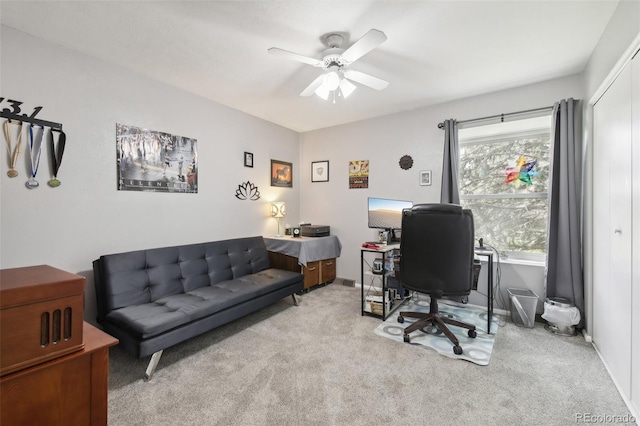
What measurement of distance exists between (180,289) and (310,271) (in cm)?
165

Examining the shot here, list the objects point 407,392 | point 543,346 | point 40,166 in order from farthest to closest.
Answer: point 543,346 < point 40,166 < point 407,392

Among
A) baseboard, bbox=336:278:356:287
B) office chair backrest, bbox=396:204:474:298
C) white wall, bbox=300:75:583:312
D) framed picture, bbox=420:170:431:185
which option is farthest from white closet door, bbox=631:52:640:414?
baseboard, bbox=336:278:356:287

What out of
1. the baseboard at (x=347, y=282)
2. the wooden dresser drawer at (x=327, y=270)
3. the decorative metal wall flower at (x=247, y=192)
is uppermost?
the decorative metal wall flower at (x=247, y=192)

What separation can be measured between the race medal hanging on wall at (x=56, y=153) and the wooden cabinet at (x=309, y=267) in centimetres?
239

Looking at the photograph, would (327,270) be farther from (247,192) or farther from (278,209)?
(247,192)

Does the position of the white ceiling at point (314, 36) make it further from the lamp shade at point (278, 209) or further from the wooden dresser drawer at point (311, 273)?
the wooden dresser drawer at point (311, 273)

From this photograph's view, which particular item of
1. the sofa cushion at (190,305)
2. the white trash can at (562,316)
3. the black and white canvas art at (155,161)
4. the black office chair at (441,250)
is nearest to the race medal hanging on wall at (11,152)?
the black and white canvas art at (155,161)

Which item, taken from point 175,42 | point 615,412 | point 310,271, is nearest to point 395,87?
point 175,42

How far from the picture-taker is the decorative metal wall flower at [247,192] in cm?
366

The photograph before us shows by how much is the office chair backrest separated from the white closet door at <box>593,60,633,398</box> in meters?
0.85

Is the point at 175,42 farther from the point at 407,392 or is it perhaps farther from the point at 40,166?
the point at 407,392

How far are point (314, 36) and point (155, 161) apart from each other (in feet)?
6.44

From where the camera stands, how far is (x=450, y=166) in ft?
10.4

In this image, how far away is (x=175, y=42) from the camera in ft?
7.00
